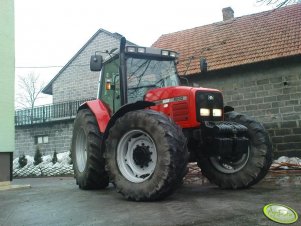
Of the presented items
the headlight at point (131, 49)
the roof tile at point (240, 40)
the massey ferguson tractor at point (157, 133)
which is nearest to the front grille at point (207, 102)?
the massey ferguson tractor at point (157, 133)

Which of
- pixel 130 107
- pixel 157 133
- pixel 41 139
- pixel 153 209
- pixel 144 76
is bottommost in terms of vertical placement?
pixel 153 209

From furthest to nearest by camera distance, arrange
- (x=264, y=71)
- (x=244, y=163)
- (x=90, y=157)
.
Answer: (x=264, y=71) → (x=90, y=157) → (x=244, y=163)

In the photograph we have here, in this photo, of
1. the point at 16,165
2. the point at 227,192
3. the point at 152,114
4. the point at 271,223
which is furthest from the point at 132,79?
the point at 16,165

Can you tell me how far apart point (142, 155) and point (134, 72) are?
61.7 inches

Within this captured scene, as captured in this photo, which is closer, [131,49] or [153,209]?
[153,209]

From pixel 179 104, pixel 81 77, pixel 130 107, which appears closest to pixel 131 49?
pixel 130 107

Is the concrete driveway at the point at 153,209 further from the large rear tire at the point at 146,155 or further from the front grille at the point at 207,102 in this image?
the front grille at the point at 207,102

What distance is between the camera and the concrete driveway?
368cm

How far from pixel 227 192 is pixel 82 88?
20.3m

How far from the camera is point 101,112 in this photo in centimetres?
659

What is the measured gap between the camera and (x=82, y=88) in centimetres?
2491

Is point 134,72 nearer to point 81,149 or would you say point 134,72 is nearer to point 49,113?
point 81,149

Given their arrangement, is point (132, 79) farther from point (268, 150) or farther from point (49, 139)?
point (49, 139)

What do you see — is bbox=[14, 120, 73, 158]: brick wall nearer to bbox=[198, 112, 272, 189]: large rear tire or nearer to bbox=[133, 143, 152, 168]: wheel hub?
bbox=[198, 112, 272, 189]: large rear tire
